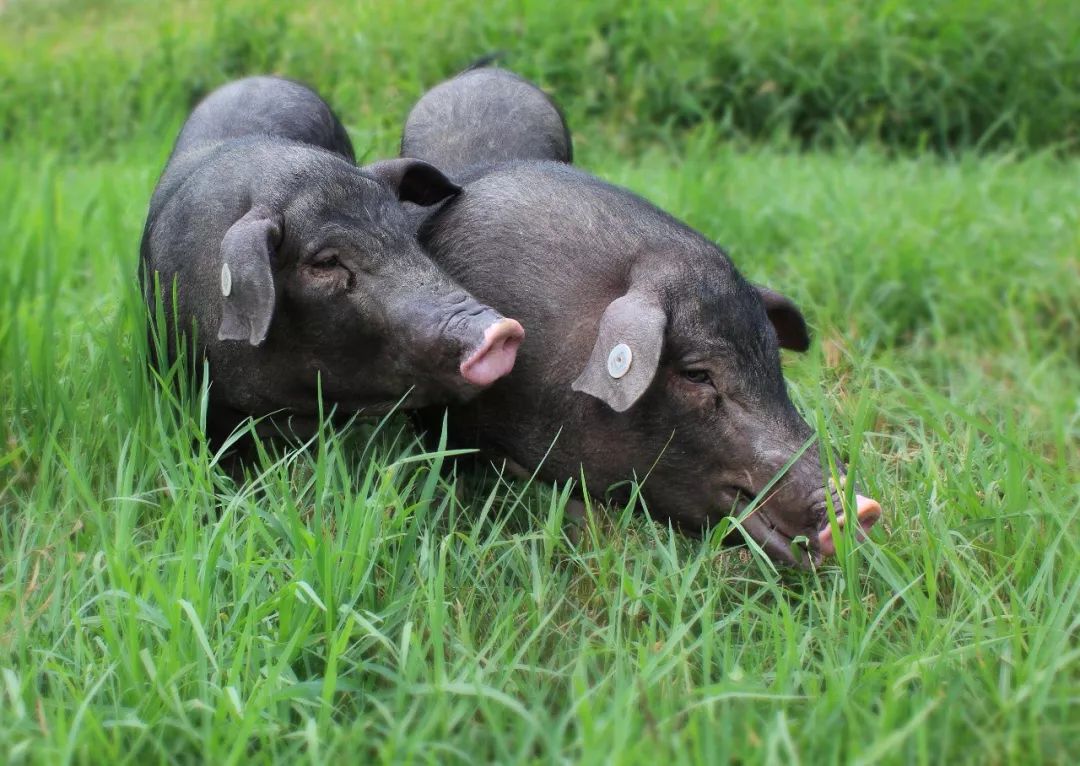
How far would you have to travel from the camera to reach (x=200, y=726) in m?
2.19

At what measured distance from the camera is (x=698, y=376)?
297cm

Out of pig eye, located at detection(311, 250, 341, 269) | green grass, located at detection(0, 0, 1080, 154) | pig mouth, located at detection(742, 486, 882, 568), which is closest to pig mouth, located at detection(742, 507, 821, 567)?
pig mouth, located at detection(742, 486, 882, 568)

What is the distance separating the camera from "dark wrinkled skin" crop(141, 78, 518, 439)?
9.61ft

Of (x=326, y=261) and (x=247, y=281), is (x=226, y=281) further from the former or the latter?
(x=326, y=261)

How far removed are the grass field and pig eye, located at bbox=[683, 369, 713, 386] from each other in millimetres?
362

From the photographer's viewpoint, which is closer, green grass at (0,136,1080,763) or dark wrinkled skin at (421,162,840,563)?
green grass at (0,136,1080,763)

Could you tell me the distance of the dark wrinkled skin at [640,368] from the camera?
2908 mm

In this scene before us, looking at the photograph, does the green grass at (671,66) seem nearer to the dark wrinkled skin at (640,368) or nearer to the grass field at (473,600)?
the grass field at (473,600)

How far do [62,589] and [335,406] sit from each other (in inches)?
29.4

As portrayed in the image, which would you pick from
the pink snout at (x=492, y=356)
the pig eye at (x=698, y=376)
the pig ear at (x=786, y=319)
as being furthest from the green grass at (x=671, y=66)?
the pink snout at (x=492, y=356)

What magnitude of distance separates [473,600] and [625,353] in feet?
2.11

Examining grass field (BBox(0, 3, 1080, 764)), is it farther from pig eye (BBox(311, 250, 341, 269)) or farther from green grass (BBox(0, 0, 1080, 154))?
green grass (BBox(0, 0, 1080, 154))

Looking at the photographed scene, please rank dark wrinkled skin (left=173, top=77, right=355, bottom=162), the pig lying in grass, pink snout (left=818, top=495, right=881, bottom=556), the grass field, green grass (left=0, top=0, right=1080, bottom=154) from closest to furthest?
the grass field < pink snout (left=818, top=495, right=881, bottom=556) < the pig lying in grass < dark wrinkled skin (left=173, top=77, right=355, bottom=162) < green grass (left=0, top=0, right=1080, bottom=154)

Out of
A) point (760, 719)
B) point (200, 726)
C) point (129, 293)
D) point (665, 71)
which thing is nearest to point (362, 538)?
point (200, 726)
